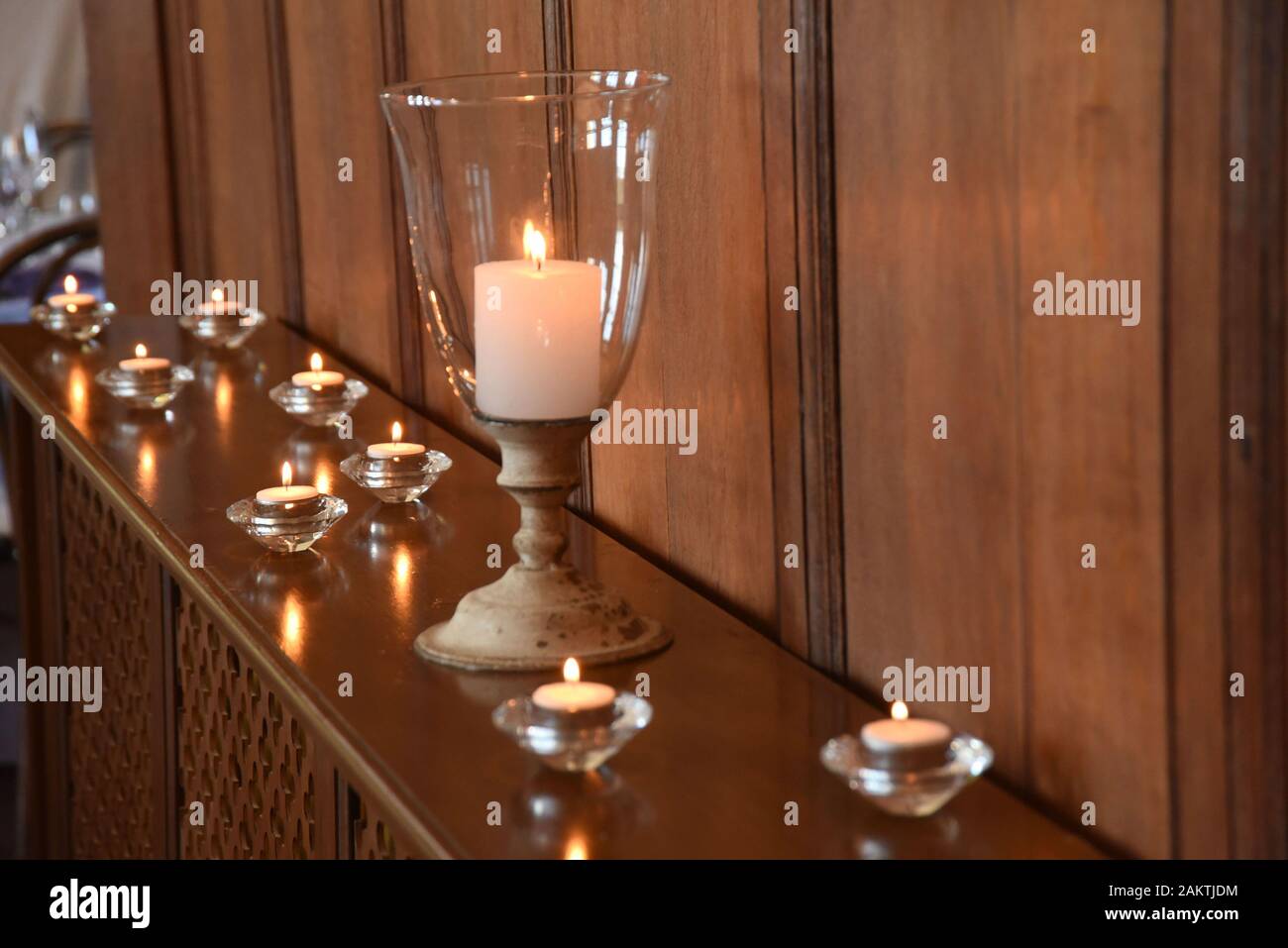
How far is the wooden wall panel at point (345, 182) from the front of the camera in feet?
7.68

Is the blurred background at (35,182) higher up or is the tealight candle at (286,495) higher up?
the blurred background at (35,182)

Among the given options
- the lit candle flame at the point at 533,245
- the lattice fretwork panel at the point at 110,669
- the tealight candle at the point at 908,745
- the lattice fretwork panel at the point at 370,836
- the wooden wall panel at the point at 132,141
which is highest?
the wooden wall panel at the point at 132,141

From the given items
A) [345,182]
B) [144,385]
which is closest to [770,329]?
[144,385]

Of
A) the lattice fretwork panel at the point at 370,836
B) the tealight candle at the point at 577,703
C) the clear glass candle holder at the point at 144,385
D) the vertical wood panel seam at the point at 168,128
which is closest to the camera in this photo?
the tealight candle at the point at 577,703

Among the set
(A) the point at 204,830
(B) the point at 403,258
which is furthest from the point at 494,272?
(B) the point at 403,258

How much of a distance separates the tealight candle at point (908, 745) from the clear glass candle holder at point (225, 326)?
1.87 m

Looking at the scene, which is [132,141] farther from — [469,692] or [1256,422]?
[1256,422]

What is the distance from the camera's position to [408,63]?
218 centimetres

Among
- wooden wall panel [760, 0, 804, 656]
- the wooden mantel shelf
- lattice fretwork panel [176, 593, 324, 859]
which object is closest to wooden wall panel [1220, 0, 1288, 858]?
the wooden mantel shelf

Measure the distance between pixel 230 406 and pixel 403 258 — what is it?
1.07 ft

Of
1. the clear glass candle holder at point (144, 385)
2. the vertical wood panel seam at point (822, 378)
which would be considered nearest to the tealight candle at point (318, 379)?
the clear glass candle holder at point (144, 385)

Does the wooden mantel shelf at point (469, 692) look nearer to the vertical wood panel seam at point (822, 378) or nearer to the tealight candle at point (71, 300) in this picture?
the vertical wood panel seam at point (822, 378)

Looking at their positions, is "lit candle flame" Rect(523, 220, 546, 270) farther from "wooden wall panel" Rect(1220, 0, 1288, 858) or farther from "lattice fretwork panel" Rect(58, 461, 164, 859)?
"lattice fretwork panel" Rect(58, 461, 164, 859)

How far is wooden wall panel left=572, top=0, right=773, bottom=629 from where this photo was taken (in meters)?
1.36
